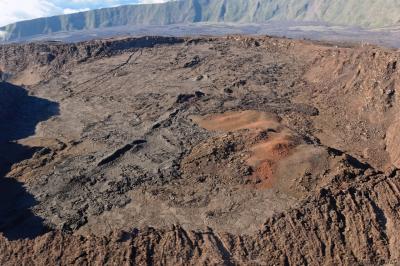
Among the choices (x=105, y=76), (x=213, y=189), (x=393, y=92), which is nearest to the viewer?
(x=213, y=189)

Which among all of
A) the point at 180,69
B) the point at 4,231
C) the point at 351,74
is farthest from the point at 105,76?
the point at 4,231

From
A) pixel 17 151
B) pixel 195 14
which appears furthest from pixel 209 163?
pixel 195 14

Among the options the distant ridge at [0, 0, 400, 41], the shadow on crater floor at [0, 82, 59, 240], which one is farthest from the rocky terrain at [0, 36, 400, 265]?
the distant ridge at [0, 0, 400, 41]

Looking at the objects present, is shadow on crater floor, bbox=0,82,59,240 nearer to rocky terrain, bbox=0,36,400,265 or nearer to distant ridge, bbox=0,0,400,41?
rocky terrain, bbox=0,36,400,265

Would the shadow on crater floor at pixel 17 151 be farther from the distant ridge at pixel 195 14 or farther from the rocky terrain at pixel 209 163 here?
the distant ridge at pixel 195 14

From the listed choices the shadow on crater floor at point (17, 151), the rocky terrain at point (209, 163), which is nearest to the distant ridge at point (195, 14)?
the rocky terrain at point (209, 163)

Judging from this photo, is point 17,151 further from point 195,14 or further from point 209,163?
point 195,14

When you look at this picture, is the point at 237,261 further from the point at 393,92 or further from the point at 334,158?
the point at 393,92
